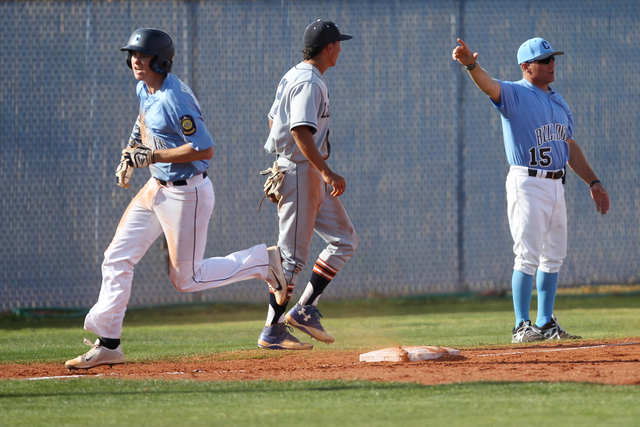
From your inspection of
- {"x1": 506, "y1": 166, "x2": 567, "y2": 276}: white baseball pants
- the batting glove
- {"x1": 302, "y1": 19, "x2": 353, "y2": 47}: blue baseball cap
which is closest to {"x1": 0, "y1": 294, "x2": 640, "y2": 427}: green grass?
{"x1": 506, "y1": 166, "x2": 567, "y2": 276}: white baseball pants

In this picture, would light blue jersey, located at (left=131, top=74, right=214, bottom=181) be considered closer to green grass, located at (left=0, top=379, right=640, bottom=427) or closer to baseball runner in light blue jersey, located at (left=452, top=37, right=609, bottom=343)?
green grass, located at (left=0, top=379, right=640, bottom=427)

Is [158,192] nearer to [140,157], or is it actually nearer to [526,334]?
[140,157]

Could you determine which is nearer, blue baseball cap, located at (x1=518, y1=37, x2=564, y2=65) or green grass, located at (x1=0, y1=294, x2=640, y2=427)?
green grass, located at (x1=0, y1=294, x2=640, y2=427)

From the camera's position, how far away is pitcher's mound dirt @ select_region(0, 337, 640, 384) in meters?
4.36

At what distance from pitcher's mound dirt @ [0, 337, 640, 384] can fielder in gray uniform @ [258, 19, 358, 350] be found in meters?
0.25

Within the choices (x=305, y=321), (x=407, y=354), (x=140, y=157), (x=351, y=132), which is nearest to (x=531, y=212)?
(x=407, y=354)

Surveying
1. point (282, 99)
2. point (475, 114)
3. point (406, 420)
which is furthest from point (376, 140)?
point (406, 420)

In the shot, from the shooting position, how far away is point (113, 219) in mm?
9234

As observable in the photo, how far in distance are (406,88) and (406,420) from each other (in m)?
7.17

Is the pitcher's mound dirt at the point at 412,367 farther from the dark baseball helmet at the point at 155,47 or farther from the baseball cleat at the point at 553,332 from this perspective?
the dark baseball helmet at the point at 155,47

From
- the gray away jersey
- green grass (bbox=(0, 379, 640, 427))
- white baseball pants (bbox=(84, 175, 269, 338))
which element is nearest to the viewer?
green grass (bbox=(0, 379, 640, 427))

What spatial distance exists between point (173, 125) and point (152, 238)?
2.40ft

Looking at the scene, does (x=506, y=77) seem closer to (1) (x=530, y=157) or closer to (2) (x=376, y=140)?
(2) (x=376, y=140)

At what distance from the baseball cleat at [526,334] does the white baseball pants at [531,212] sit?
42 centimetres
